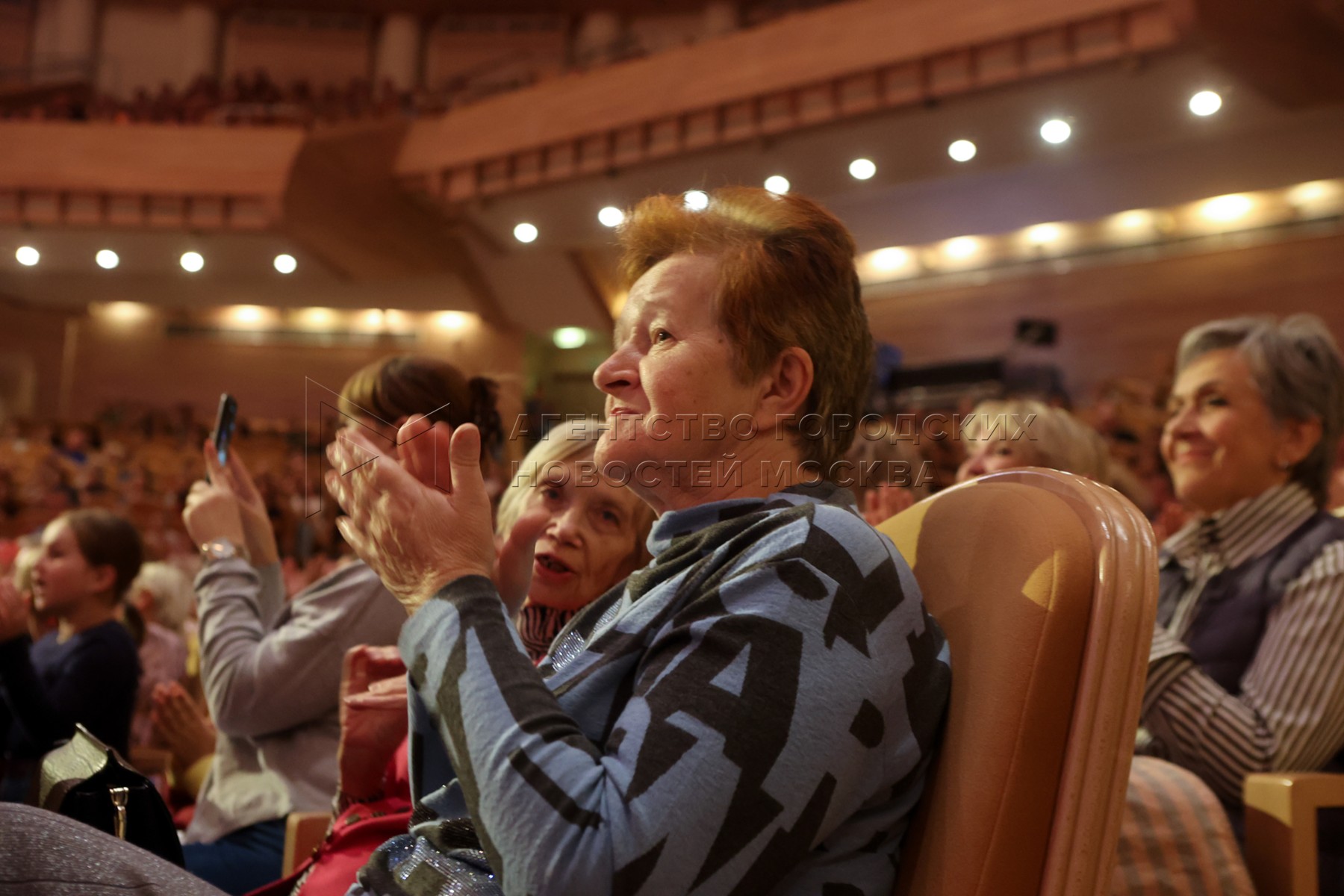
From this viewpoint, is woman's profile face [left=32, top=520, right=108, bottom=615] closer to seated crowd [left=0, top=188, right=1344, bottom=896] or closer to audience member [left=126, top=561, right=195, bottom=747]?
audience member [left=126, top=561, right=195, bottom=747]

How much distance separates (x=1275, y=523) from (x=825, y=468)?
36.4 inches

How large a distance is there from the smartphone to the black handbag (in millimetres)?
647

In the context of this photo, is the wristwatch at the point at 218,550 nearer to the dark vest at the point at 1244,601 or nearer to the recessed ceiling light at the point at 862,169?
the dark vest at the point at 1244,601

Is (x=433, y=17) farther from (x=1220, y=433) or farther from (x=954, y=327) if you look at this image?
(x=1220, y=433)

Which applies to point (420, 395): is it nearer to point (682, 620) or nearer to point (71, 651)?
point (682, 620)

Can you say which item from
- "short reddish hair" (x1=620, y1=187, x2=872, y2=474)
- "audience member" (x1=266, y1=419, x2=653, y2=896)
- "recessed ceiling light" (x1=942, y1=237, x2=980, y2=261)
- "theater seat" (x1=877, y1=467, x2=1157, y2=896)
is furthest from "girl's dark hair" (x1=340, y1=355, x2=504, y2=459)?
"recessed ceiling light" (x1=942, y1=237, x2=980, y2=261)

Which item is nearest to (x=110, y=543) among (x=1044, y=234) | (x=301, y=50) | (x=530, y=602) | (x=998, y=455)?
(x=530, y=602)

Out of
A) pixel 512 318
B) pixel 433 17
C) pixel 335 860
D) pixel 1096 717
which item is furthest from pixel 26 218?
pixel 1096 717

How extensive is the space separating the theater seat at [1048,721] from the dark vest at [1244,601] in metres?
0.80

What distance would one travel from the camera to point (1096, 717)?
0.73m

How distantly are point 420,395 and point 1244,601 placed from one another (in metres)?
1.17

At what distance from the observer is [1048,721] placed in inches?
29.1

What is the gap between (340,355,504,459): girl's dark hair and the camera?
153cm

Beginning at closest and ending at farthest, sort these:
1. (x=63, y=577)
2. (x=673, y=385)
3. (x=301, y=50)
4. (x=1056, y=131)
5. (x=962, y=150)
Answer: (x=673, y=385) → (x=63, y=577) → (x=1056, y=131) → (x=962, y=150) → (x=301, y=50)
